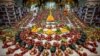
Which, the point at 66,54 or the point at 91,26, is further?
the point at 91,26

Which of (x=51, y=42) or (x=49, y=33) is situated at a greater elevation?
(x=49, y=33)

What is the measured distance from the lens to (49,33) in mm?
8086

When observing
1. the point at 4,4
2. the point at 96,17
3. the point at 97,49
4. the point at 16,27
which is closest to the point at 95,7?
the point at 96,17

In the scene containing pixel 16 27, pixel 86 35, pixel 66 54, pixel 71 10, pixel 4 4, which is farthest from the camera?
pixel 71 10

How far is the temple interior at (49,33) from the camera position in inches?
262

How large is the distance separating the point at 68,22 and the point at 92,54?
4121 mm

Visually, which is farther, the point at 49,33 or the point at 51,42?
the point at 49,33

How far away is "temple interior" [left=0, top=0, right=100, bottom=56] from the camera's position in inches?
262

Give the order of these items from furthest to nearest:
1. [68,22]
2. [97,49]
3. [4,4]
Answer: [4,4]
[68,22]
[97,49]

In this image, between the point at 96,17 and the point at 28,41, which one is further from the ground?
the point at 96,17

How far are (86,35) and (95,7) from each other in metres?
3.43

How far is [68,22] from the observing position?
33.5 feet

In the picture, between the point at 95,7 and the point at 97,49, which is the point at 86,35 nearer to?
the point at 97,49

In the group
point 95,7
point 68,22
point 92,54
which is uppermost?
point 95,7
